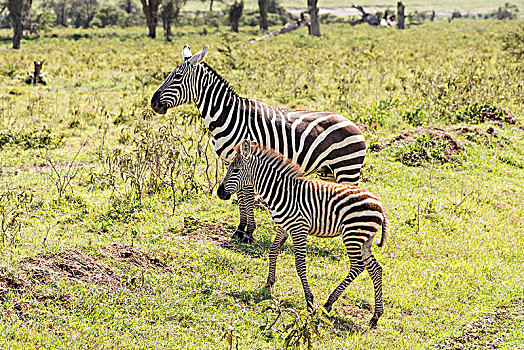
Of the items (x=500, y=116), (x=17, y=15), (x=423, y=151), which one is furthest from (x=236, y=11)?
(x=423, y=151)

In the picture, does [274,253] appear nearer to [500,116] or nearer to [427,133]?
[427,133]

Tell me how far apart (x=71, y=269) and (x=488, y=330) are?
5.07 meters

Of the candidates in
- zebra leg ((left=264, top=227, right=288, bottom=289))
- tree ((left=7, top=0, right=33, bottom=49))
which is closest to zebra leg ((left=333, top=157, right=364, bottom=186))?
zebra leg ((left=264, top=227, right=288, bottom=289))

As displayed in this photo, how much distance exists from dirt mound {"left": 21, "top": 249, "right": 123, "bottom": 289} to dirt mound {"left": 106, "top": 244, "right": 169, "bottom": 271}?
15.1 inches

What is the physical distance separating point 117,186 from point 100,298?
14.4 ft

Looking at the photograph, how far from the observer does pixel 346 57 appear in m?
28.4

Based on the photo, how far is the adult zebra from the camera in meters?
8.85

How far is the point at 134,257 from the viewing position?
307 inches

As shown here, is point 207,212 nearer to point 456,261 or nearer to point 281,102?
point 456,261

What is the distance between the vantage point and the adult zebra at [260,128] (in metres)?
8.85

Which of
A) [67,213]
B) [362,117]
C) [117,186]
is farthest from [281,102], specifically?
[67,213]

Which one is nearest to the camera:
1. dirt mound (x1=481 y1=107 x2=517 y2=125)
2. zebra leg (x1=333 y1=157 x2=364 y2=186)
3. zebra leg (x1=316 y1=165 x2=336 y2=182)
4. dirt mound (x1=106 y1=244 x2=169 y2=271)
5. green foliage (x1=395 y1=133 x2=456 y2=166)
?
dirt mound (x1=106 y1=244 x2=169 y2=271)

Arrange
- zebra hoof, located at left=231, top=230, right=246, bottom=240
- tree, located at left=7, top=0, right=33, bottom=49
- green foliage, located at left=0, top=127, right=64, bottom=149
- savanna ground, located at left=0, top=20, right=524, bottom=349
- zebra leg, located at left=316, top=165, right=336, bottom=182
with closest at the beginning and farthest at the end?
A: savanna ground, located at left=0, top=20, right=524, bottom=349 → zebra leg, located at left=316, top=165, right=336, bottom=182 → zebra hoof, located at left=231, top=230, right=246, bottom=240 → green foliage, located at left=0, top=127, right=64, bottom=149 → tree, located at left=7, top=0, right=33, bottom=49

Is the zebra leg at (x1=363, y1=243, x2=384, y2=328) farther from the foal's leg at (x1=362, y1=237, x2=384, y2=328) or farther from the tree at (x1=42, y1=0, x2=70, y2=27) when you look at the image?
the tree at (x1=42, y1=0, x2=70, y2=27)
